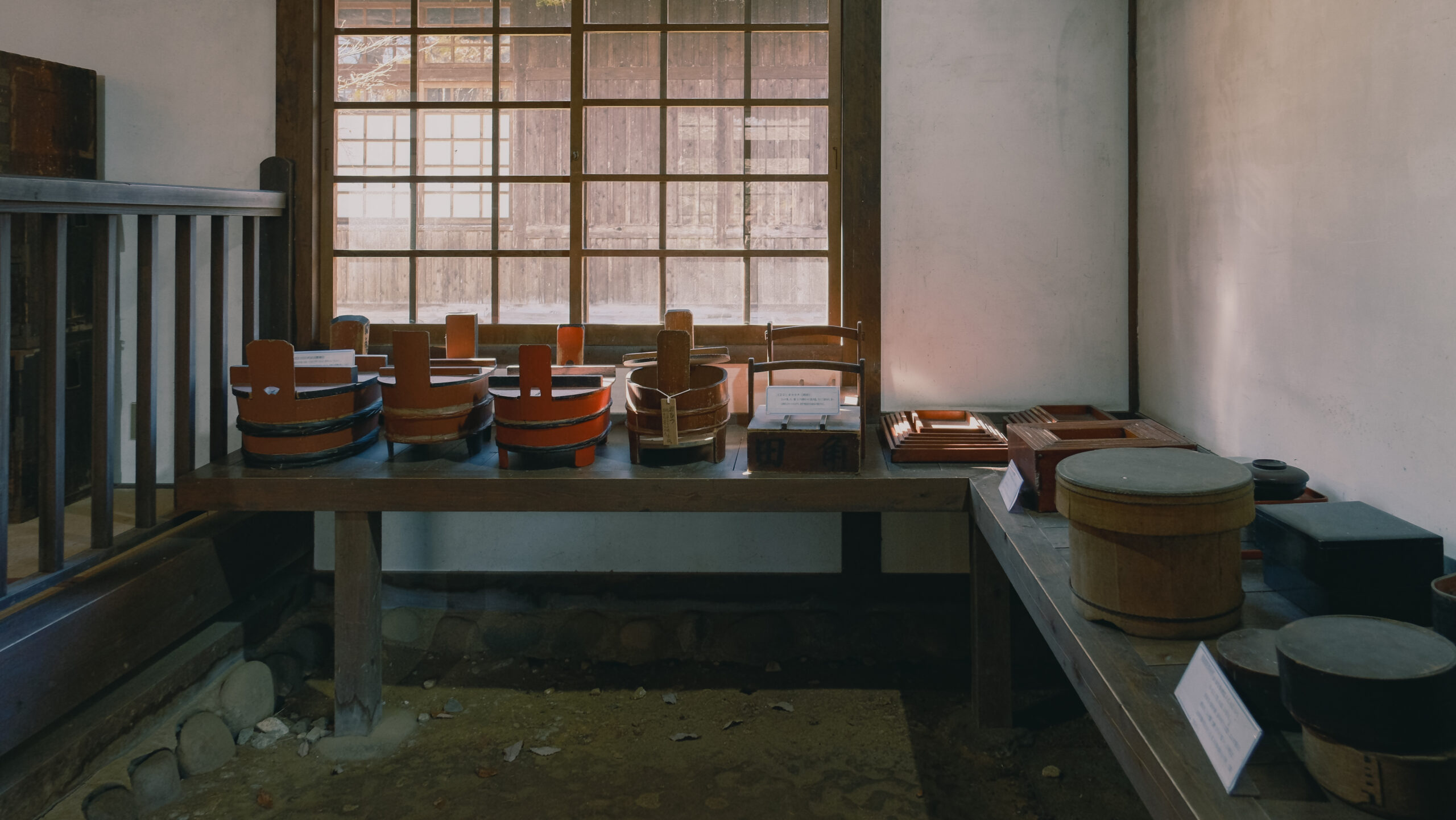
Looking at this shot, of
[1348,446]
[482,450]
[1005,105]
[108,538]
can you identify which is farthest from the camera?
[1005,105]

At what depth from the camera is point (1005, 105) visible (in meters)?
3.69

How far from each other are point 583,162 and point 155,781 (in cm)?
266

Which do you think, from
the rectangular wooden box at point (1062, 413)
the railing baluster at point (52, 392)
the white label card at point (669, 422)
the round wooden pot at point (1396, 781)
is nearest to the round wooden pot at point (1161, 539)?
the round wooden pot at point (1396, 781)

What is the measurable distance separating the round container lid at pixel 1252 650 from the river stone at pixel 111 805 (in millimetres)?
2767

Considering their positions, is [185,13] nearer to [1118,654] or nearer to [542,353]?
[542,353]

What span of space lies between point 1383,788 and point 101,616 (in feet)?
9.28

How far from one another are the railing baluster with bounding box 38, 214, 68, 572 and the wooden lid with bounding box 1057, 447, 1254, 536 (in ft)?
8.43

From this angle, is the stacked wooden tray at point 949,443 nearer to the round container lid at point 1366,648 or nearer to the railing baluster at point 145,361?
the round container lid at point 1366,648

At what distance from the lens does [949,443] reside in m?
3.17

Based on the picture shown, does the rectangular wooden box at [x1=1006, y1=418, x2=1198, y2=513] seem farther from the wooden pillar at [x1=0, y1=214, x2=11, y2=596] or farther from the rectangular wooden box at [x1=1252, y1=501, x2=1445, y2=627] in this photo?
the wooden pillar at [x1=0, y1=214, x2=11, y2=596]

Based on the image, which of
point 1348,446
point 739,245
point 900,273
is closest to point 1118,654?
point 1348,446

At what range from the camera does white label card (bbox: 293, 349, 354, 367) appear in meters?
3.13

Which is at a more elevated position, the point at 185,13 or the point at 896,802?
the point at 185,13

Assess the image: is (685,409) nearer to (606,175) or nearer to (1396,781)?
(606,175)
